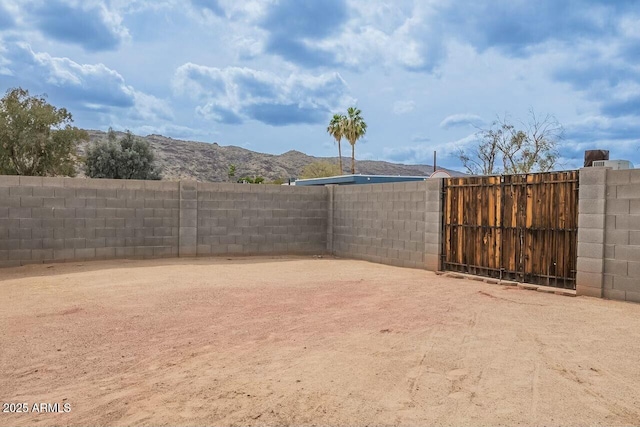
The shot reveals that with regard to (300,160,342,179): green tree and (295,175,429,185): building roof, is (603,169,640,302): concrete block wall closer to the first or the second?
(295,175,429,185): building roof

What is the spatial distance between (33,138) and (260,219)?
781 inches

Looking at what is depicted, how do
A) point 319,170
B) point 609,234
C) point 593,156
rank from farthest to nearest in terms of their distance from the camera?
point 319,170 < point 593,156 < point 609,234

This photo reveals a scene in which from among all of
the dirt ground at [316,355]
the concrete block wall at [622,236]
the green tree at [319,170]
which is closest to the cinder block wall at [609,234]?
the concrete block wall at [622,236]

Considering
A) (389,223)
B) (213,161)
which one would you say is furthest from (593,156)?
(213,161)

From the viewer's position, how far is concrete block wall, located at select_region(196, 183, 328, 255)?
13727 millimetres

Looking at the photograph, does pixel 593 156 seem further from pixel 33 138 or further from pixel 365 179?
pixel 33 138

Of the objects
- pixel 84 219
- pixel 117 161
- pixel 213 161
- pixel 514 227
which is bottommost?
pixel 84 219

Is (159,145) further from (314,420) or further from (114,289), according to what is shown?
(314,420)

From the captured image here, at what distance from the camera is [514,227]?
9.34 meters

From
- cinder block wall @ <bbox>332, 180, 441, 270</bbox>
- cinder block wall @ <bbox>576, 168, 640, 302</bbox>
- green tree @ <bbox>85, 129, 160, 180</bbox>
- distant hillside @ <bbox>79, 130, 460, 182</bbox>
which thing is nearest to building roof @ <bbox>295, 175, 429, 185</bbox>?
green tree @ <bbox>85, 129, 160, 180</bbox>

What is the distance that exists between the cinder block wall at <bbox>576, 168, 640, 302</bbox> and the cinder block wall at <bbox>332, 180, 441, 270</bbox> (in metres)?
3.39

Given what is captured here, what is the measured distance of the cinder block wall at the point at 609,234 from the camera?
7691mm

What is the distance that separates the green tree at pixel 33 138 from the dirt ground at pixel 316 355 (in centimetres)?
2215

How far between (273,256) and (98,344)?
29.7 feet
